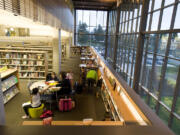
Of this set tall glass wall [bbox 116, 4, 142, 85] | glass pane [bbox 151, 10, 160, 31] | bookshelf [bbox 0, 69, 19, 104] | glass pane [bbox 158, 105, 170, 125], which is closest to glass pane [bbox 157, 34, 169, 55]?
glass pane [bbox 151, 10, 160, 31]

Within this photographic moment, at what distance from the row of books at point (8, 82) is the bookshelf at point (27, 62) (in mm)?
1807

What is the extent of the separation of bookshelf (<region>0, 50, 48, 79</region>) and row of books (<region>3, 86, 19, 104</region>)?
1826 mm

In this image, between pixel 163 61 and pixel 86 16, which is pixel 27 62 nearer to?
pixel 163 61

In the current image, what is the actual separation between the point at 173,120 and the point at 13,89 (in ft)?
23.3

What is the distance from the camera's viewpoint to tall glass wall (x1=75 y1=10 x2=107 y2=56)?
61.0 feet

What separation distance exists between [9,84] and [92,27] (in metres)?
15.1

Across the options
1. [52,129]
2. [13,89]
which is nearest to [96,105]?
[13,89]

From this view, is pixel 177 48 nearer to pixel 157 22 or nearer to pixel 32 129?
pixel 157 22

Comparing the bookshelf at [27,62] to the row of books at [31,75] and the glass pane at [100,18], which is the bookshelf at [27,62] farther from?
the glass pane at [100,18]

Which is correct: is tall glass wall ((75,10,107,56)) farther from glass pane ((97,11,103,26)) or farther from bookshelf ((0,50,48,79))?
bookshelf ((0,50,48,79))

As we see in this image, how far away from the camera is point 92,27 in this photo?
61.2 feet

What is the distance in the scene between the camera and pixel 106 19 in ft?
62.0

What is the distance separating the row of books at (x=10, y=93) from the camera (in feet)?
17.7

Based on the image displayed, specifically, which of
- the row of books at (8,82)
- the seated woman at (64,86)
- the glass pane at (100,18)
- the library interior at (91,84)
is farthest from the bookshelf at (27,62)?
the glass pane at (100,18)
